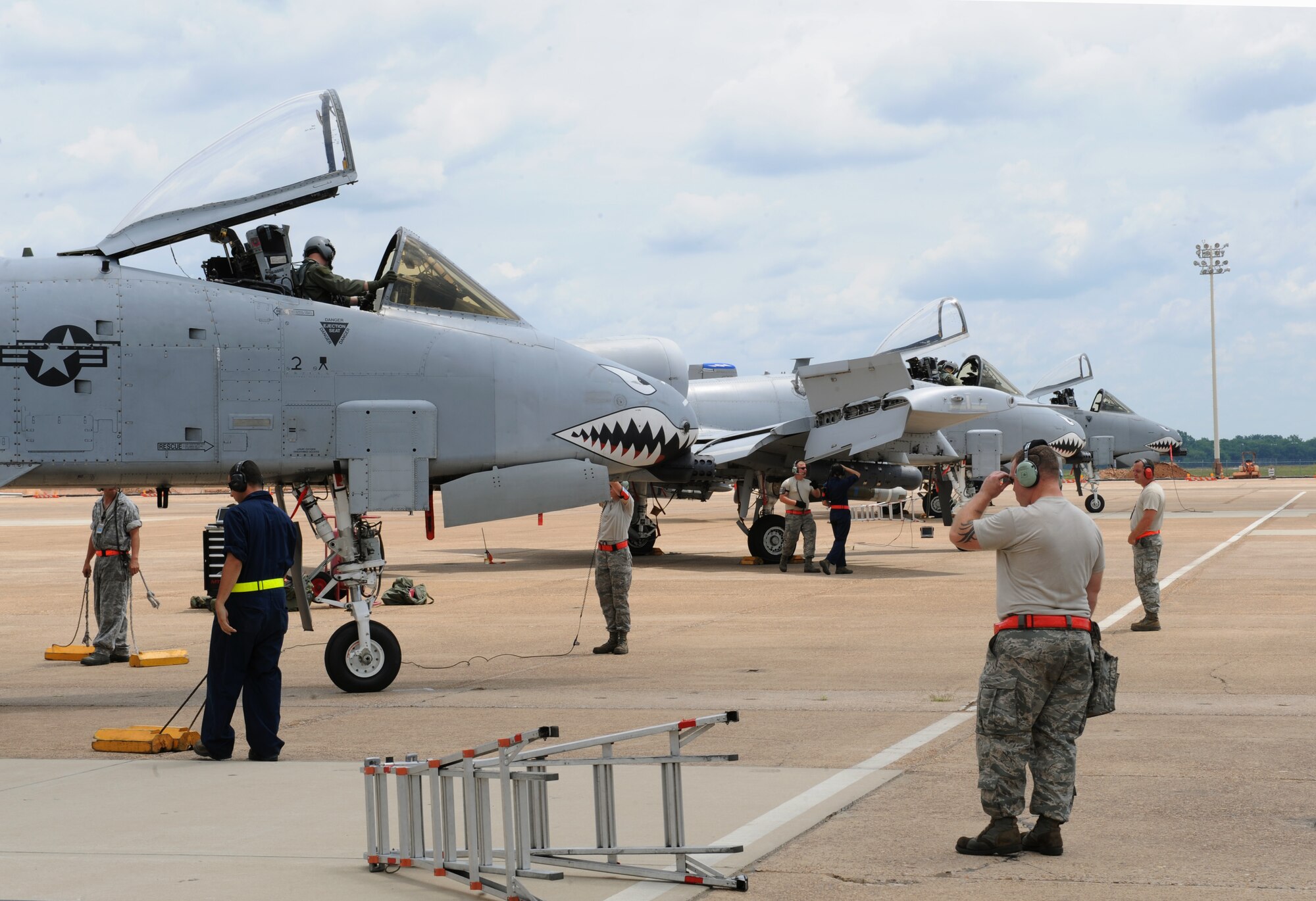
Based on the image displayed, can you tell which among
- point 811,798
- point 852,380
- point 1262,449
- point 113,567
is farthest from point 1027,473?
point 1262,449

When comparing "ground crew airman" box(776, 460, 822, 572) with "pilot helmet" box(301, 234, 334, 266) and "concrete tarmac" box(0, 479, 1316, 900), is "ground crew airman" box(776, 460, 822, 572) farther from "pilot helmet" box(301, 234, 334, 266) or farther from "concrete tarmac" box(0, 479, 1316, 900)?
"pilot helmet" box(301, 234, 334, 266)

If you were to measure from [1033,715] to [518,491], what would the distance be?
18.3ft

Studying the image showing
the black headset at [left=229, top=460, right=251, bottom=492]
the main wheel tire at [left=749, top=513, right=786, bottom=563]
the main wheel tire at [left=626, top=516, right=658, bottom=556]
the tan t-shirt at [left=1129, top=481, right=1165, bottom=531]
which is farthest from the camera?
the main wheel tire at [left=626, top=516, right=658, bottom=556]

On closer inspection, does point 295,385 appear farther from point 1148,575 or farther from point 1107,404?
point 1107,404

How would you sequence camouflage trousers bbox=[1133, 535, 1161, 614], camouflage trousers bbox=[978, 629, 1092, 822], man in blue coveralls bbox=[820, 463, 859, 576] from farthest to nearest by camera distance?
1. man in blue coveralls bbox=[820, 463, 859, 576]
2. camouflage trousers bbox=[1133, 535, 1161, 614]
3. camouflage trousers bbox=[978, 629, 1092, 822]

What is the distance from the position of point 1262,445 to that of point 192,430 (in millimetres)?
176025

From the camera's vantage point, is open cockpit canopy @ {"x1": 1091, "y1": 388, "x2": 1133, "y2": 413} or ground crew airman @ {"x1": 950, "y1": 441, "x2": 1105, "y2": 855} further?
open cockpit canopy @ {"x1": 1091, "y1": 388, "x2": 1133, "y2": 413}

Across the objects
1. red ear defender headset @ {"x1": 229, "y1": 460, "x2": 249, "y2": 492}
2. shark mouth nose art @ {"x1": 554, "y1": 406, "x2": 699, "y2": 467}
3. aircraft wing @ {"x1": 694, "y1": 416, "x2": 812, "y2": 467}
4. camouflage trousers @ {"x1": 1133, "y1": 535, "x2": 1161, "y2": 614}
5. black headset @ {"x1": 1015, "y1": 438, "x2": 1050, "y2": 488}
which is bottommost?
camouflage trousers @ {"x1": 1133, "y1": 535, "x2": 1161, "y2": 614}

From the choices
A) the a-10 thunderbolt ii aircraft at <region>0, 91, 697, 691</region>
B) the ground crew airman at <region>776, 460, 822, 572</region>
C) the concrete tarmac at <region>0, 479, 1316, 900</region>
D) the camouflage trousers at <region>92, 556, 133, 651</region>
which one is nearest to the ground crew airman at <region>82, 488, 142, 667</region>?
the camouflage trousers at <region>92, 556, 133, 651</region>

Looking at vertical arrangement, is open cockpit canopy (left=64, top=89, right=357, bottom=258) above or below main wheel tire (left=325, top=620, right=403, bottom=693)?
above

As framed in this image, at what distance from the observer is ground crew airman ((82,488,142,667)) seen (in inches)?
509

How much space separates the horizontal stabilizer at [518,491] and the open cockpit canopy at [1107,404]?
32.5 m

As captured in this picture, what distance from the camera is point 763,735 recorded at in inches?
332

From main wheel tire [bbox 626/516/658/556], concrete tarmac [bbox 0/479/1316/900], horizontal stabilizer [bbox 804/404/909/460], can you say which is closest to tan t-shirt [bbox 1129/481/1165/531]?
concrete tarmac [bbox 0/479/1316/900]
